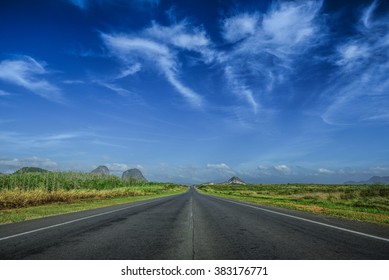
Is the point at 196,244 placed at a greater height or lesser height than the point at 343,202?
lesser

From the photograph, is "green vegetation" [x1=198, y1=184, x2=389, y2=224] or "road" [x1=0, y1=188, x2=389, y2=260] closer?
"road" [x1=0, y1=188, x2=389, y2=260]

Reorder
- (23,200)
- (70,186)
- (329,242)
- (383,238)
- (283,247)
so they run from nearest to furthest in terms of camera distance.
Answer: (283,247) < (329,242) < (383,238) < (23,200) < (70,186)

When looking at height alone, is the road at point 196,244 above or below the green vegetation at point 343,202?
below

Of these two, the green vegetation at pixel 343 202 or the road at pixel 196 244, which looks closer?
the road at pixel 196 244

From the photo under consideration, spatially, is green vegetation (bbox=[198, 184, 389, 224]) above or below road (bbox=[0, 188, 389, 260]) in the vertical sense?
above

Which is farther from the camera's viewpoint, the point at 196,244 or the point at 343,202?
the point at 343,202

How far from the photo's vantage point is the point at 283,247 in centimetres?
784
